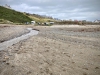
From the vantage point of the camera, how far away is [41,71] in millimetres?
7621

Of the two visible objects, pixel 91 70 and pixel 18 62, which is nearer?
pixel 91 70

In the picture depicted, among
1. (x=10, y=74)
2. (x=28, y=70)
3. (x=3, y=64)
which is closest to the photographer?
(x=10, y=74)

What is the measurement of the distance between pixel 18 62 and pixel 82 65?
4.53 meters

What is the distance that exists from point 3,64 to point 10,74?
66.6 inches

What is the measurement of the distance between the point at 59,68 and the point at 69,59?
198cm

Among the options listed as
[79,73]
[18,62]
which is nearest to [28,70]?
[18,62]

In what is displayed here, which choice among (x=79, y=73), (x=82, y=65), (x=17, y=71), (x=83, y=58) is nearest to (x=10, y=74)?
(x=17, y=71)

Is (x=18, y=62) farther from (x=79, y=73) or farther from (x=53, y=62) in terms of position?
(x=79, y=73)

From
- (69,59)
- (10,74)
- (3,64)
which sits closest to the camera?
(10,74)

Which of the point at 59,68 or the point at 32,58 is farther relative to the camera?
the point at 32,58

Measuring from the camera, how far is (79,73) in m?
7.52

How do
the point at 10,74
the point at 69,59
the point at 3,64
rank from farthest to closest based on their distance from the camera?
1. the point at 69,59
2. the point at 3,64
3. the point at 10,74

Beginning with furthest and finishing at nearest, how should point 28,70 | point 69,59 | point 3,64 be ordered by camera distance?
1. point 69,59
2. point 3,64
3. point 28,70

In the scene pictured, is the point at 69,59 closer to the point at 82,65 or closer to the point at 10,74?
the point at 82,65
